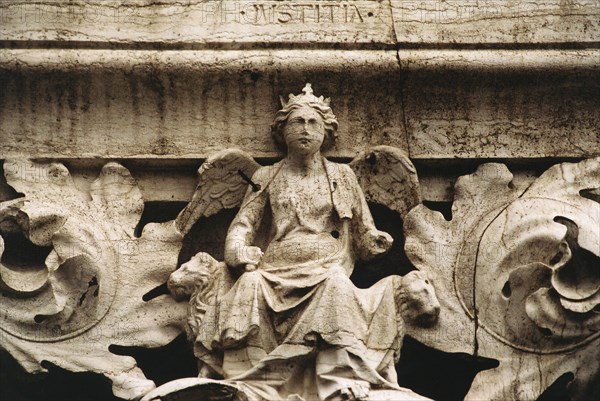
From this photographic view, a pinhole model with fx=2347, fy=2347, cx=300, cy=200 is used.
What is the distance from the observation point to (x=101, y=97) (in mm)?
9234

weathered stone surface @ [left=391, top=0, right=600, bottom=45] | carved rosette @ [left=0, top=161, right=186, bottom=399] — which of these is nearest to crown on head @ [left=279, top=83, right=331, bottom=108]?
weathered stone surface @ [left=391, top=0, right=600, bottom=45]

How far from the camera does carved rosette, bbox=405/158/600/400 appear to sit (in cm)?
880

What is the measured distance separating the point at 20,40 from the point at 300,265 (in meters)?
1.48

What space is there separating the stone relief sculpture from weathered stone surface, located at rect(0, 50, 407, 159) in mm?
116

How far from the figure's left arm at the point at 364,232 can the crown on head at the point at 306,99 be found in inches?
11.8

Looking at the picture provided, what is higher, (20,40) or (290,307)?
(20,40)

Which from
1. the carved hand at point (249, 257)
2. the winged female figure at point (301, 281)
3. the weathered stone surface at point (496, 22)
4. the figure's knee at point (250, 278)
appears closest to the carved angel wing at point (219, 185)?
the winged female figure at point (301, 281)

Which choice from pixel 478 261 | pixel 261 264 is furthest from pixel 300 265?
pixel 478 261

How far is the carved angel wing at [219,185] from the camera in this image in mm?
9094

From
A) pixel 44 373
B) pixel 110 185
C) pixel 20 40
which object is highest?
pixel 20 40

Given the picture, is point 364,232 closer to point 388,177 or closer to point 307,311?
point 388,177

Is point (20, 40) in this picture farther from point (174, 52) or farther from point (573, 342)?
point (573, 342)

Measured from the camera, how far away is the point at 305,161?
9.02m

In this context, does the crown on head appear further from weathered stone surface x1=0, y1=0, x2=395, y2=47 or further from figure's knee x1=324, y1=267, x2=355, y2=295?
figure's knee x1=324, y1=267, x2=355, y2=295
